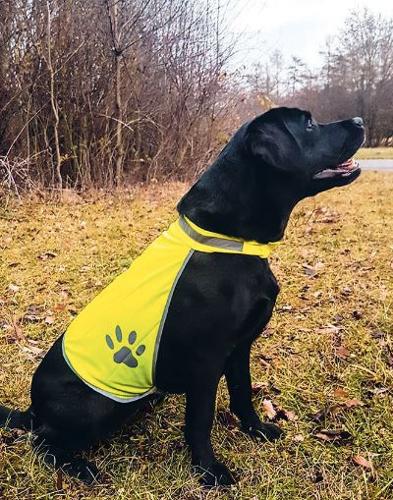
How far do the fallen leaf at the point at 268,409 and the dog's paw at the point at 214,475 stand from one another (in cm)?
50

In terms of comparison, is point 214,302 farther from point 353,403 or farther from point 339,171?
point 353,403

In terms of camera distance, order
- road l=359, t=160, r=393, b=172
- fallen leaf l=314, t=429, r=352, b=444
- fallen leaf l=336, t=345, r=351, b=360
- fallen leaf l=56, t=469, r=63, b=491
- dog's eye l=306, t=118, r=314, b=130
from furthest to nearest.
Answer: road l=359, t=160, r=393, b=172, fallen leaf l=336, t=345, r=351, b=360, fallen leaf l=314, t=429, r=352, b=444, dog's eye l=306, t=118, r=314, b=130, fallen leaf l=56, t=469, r=63, b=491

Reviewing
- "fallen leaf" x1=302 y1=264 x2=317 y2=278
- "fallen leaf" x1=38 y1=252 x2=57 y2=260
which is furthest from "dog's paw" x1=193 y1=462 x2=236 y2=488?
"fallen leaf" x1=38 y1=252 x2=57 y2=260

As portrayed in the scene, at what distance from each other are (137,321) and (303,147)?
3.32ft

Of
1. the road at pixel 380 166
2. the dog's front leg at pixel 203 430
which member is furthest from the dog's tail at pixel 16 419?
the road at pixel 380 166

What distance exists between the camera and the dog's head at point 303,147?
2.02 metres

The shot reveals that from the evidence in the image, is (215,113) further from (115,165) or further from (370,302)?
(370,302)

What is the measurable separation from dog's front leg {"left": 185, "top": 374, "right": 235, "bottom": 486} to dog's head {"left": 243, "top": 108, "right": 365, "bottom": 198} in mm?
881

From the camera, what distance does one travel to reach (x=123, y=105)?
918 centimetres

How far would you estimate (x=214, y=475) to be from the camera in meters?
2.12

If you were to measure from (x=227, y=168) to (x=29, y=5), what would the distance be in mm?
7221

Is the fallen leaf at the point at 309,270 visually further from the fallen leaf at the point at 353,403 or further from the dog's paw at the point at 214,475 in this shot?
the dog's paw at the point at 214,475

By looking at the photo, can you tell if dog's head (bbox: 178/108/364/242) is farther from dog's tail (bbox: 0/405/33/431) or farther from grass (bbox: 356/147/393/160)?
grass (bbox: 356/147/393/160)

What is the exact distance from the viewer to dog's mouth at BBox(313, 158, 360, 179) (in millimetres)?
2219
